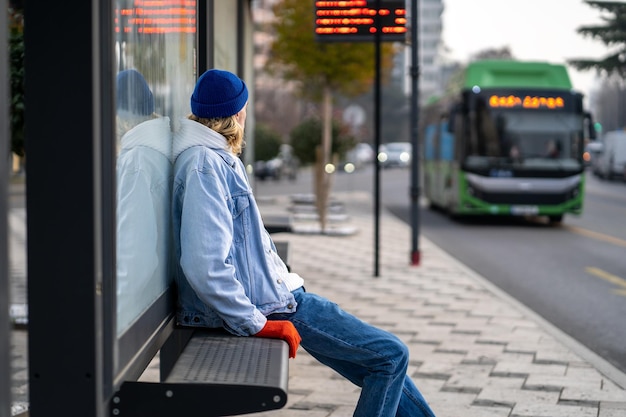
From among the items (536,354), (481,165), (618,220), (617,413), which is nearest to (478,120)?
(481,165)

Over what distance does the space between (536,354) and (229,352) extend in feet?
13.3

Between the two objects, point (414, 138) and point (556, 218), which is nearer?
point (414, 138)

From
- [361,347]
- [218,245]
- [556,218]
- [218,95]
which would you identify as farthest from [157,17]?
[556,218]

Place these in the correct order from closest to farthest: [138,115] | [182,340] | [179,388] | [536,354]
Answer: [179,388], [138,115], [182,340], [536,354]

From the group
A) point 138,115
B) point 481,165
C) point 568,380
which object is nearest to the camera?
point 138,115

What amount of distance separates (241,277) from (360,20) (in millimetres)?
8279

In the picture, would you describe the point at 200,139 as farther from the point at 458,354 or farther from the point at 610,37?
the point at 610,37

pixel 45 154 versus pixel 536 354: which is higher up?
pixel 45 154

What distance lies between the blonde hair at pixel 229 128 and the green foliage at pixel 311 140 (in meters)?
25.9

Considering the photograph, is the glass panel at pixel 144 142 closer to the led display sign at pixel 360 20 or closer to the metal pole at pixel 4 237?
the metal pole at pixel 4 237

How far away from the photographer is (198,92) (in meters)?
4.12

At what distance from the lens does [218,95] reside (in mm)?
4078

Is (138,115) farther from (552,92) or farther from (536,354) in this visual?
(552,92)

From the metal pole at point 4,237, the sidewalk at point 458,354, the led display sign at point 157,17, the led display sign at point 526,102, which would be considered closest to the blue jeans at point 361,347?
the led display sign at point 157,17
